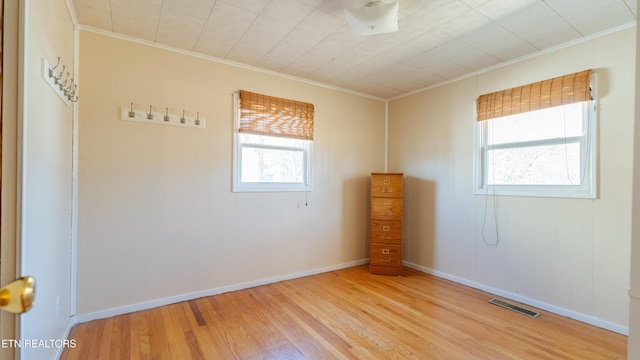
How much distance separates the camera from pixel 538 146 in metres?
2.74

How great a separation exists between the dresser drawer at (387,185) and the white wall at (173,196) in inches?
25.9

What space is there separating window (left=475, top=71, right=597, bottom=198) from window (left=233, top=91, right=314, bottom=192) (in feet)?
6.72

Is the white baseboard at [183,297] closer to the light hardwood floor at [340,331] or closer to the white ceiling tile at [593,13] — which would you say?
the light hardwood floor at [340,331]

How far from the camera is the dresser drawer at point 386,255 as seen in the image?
358 centimetres

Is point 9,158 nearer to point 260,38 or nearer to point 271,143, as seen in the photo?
point 260,38

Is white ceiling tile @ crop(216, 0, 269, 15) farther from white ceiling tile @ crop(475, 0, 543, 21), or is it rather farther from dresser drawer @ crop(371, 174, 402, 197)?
dresser drawer @ crop(371, 174, 402, 197)

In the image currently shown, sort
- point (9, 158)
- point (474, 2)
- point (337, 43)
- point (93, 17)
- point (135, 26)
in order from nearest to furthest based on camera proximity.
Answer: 1. point (9, 158)
2. point (474, 2)
3. point (93, 17)
4. point (135, 26)
5. point (337, 43)

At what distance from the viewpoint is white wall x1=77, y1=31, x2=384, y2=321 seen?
7.73 ft

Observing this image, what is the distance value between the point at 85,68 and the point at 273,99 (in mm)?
1690

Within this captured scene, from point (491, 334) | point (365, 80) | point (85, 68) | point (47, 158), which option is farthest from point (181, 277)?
point (365, 80)

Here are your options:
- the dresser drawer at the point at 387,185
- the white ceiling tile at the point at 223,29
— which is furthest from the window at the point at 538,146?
the white ceiling tile at the point at 223,29

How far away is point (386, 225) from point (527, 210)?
152 cm

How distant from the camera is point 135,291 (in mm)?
2514

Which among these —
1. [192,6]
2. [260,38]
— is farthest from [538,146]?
[192,6]
